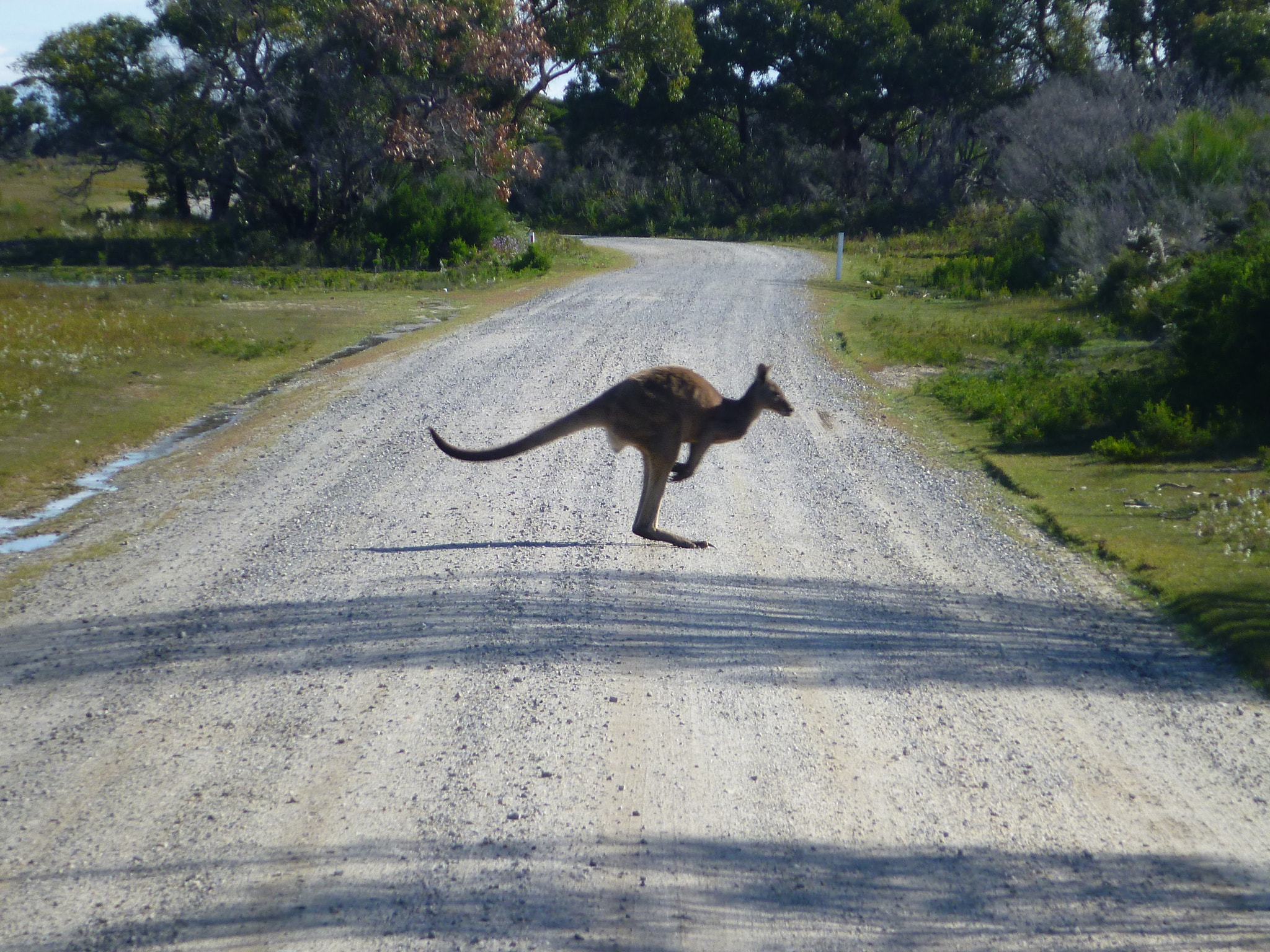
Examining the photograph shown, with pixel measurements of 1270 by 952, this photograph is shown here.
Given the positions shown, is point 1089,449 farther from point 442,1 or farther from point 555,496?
Answer: point 442,1

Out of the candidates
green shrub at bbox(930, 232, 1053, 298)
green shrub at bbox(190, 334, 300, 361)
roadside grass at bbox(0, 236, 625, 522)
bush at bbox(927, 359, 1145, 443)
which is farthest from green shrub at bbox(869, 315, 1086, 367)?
green shrub at bbox(190, 334, 300, 361)

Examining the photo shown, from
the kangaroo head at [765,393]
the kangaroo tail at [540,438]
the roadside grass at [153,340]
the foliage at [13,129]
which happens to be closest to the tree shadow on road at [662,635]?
the kangaroo tail at [540,438]

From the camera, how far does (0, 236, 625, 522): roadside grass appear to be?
1150 centimetres

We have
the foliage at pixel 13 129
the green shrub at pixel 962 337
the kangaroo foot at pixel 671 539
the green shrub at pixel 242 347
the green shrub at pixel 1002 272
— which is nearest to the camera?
the kangaroo foot at pixel 671 539

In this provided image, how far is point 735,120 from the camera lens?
56094 mm

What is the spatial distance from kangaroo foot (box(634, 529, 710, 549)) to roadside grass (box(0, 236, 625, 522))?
490 cm

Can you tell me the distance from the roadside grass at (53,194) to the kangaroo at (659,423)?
29.3m

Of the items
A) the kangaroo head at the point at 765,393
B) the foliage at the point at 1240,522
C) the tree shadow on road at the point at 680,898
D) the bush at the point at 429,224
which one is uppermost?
the bush at the point at 429,224

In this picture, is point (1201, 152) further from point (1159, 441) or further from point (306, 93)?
point (306, 93)

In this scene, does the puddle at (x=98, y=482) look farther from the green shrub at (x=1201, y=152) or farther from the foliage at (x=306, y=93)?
the green shrub at (x=1201, y=152)

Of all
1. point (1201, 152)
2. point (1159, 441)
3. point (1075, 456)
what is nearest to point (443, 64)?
point (1201, 152)

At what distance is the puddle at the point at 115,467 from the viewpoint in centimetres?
841

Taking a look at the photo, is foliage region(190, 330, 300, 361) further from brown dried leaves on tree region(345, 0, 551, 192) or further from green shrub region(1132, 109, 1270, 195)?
green shrub region(1132, 109, 1270, 195)

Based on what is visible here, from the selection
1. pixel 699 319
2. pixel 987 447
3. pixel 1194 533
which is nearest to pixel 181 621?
pixel 1194 533
